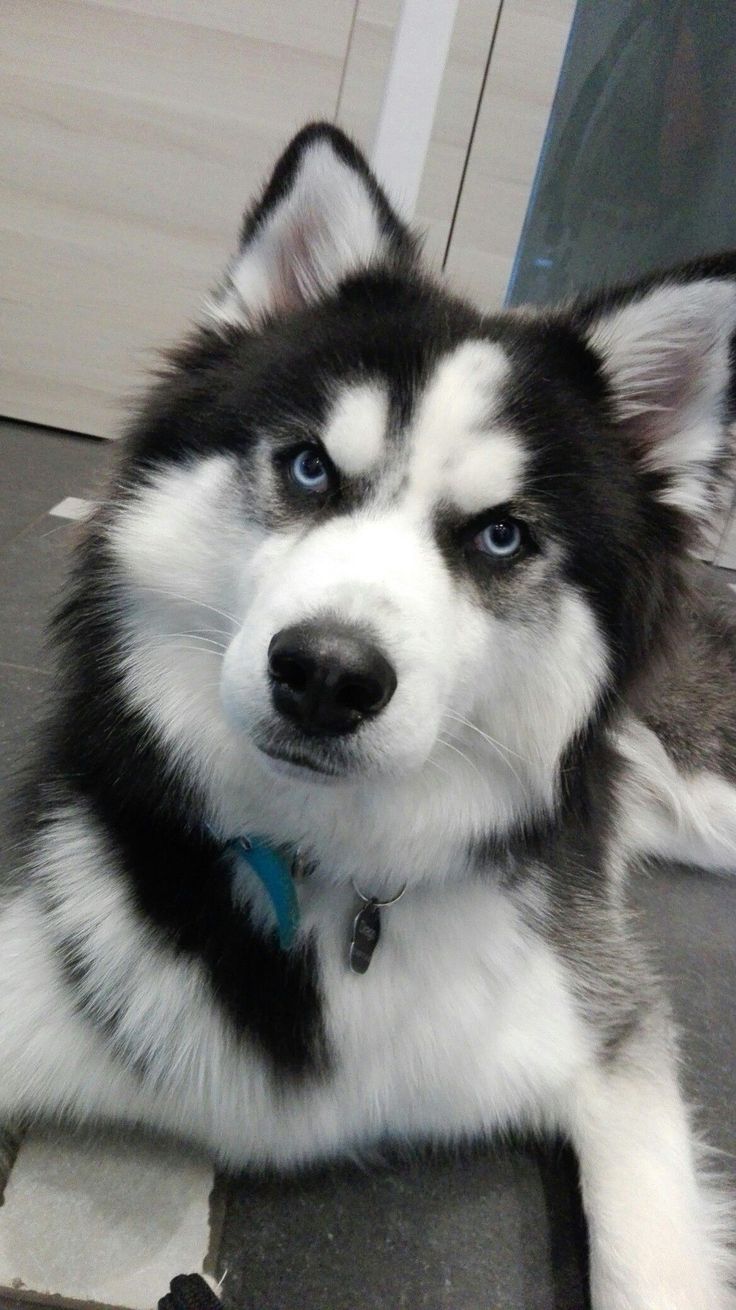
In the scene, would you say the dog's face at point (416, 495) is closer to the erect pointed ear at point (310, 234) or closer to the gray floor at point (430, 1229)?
the erect pointed ear at point (310, 234)

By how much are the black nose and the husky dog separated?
9cm

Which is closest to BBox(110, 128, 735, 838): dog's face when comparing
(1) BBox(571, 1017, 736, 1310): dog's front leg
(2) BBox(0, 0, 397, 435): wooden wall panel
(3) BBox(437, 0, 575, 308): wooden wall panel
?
(1) BBox(571, 1017, 736, 1310): dog's front leg

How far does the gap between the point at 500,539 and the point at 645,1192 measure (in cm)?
82

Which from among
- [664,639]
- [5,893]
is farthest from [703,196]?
[5,893]

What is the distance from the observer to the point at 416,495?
3.52 ft

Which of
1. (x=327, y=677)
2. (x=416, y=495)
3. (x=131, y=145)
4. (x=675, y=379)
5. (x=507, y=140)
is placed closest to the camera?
(x=327, y=677)

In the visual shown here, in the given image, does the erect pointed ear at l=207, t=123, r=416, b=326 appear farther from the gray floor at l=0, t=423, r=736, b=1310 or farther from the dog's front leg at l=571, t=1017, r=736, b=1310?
the dog's front leg at l=571, t=1017, r=736, b=1310

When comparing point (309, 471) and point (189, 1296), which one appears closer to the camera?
point (189, 1296)

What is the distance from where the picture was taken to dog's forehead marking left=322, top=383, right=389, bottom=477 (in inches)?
42.6

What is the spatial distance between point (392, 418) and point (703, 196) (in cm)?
278

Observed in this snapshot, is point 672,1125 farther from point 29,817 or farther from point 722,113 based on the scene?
point 722,113

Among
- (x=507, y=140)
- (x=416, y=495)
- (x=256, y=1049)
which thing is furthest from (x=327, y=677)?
(x=507, y=140)

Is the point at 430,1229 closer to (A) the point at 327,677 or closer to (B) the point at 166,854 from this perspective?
(B) the point at 166,854

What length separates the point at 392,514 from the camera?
Answer: 1064 millimetres
